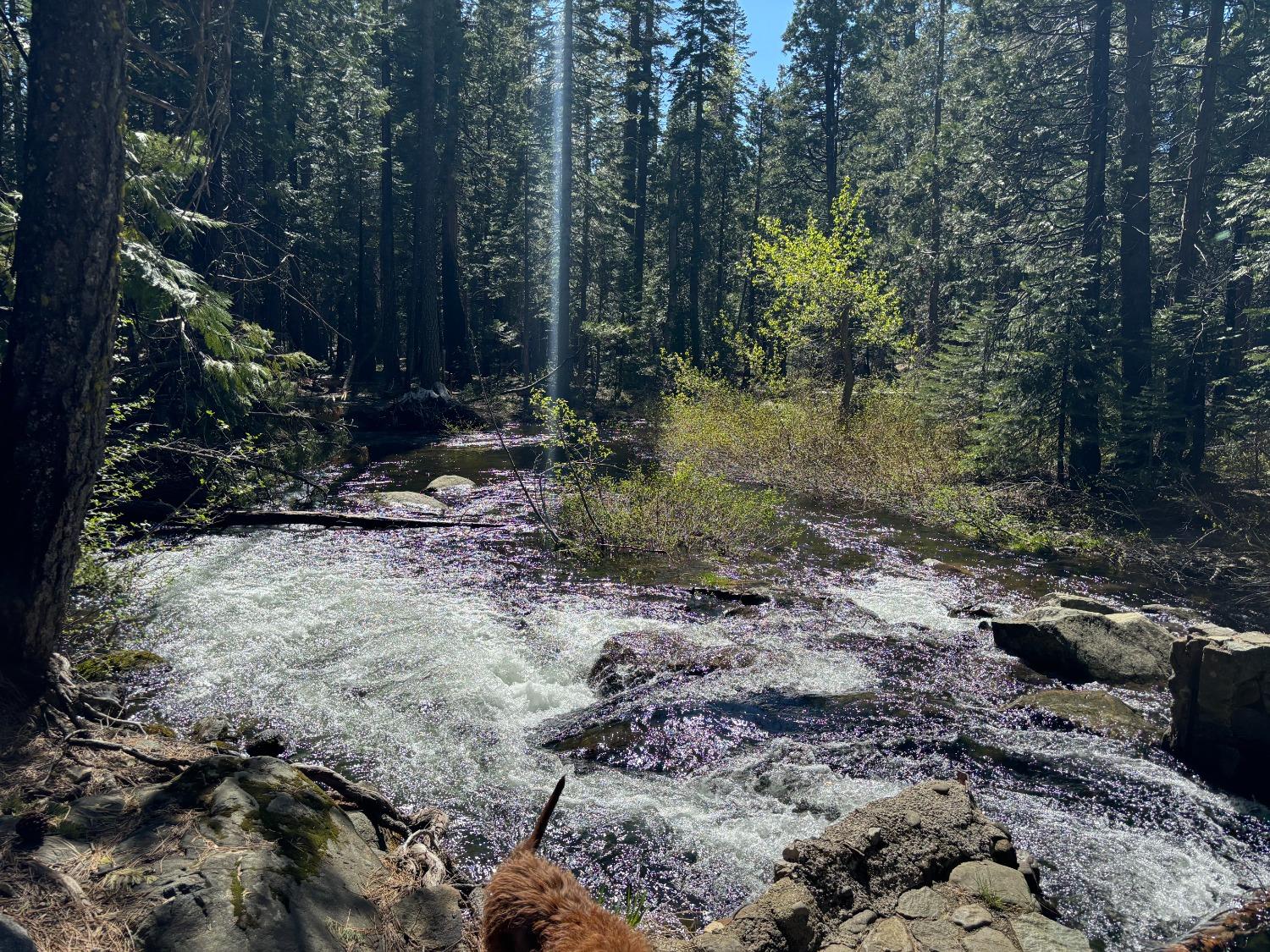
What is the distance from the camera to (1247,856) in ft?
15.3

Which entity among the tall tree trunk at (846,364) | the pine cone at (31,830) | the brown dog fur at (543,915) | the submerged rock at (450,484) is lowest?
the brown dog fur at (543,915)

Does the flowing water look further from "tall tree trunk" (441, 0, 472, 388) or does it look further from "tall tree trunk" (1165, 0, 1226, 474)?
"tall tree trunk" (441, 0, 472, 388)

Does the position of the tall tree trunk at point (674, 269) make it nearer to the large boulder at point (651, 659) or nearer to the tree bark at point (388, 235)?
the tree bark at point (388, 235)

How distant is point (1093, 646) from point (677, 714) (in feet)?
14.6

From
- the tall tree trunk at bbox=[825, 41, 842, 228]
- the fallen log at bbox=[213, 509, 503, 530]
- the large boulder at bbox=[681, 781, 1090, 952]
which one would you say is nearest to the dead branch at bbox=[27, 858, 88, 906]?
the large boulder at bbox=[681, 781, 1090, 952]

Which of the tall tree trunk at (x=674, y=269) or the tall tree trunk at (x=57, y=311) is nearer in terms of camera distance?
the tall tree trunk at (x=57, y=311)

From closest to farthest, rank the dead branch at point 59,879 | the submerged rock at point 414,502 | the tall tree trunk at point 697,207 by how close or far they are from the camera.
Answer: the dead branch at point 59,879
the submerged rock at point 414,502
the tall tree trunk at point 697,207

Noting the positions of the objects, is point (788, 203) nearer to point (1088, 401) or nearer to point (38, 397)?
point (1088, 401)

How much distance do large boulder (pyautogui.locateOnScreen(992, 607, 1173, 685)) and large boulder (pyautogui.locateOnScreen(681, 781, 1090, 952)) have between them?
3.77 meters

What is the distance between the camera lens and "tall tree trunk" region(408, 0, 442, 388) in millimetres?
22688

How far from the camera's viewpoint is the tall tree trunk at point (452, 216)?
24.3m

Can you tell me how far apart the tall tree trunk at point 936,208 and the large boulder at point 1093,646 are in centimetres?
1850

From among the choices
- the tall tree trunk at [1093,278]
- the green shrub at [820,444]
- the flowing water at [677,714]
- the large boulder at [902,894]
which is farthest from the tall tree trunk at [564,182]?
the large boulder at [902,894]

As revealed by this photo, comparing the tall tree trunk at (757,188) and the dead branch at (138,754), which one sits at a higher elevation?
the tall tree trunk at (757,188)
